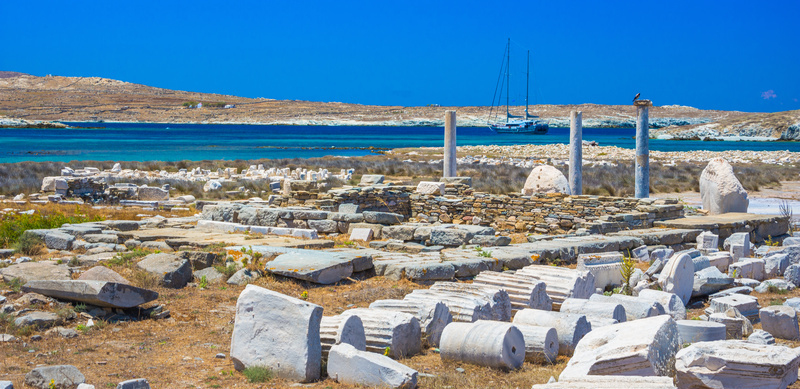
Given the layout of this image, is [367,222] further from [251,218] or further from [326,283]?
[326,283]

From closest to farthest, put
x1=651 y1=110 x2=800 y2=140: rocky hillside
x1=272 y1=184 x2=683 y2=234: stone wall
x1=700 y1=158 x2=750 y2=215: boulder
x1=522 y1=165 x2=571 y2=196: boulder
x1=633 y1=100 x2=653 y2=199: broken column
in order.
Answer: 1. x1=272 y1=184 x2=683 y2=234: stone wall
2. x1=700 y1=158 x2=750 y2=215: boulder
3. x1=522 y1=165 x2=571 y2=196: boulder
4. x1=633 y1=100 x2=653 y2=199: broken column
5. x1=651 y1=110 x2=800 y2=140: rocky hillside

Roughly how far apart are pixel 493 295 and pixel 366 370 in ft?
7.44

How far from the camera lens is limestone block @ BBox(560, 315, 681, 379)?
15.7ft

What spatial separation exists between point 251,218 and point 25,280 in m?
6.07

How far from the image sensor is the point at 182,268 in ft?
27.4

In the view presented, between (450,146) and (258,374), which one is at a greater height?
(450,146)

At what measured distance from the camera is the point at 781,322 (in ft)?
22.5

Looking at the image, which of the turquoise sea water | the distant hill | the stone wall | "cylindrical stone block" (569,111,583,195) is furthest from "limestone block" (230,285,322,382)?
the distant hill

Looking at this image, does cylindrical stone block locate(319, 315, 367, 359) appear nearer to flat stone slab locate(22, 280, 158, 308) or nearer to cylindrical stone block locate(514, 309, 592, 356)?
cylindrical stone block locate(514, 309, 592, 356)

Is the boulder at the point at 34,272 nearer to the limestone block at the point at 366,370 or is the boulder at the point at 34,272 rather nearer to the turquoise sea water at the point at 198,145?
the limestone block at the point at 366,370

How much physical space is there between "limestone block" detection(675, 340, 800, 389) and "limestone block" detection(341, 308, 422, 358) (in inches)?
85.1

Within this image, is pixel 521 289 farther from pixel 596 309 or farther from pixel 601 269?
pixel 601 269

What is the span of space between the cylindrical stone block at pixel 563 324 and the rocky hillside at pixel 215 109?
5116 inches

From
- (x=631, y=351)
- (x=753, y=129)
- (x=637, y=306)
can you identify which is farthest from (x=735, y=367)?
(x=753, y=129)
